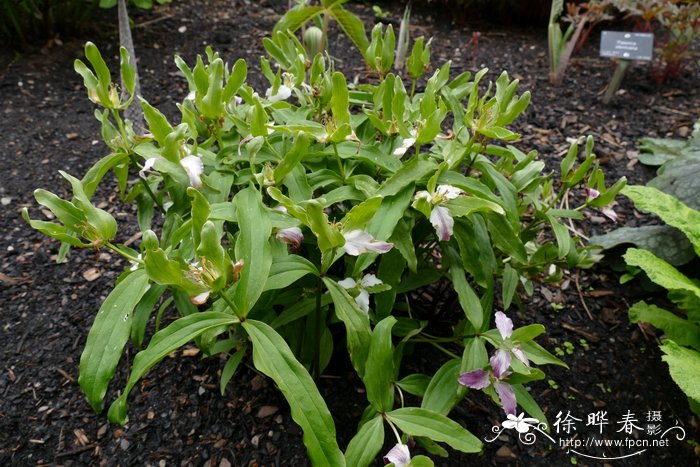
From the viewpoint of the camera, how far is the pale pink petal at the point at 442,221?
3.39 ft

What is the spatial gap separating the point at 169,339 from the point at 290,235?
0.29m

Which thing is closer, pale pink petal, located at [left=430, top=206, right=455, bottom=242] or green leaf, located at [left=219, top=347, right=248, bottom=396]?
pale pink petal, located at [left=430, top=206, right=455, bottom=242]

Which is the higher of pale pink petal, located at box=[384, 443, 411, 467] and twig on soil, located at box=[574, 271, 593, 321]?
pale pink petal, located at box=[384, 443, 411, 467]

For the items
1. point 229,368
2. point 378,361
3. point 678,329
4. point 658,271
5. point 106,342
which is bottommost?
point 678,329

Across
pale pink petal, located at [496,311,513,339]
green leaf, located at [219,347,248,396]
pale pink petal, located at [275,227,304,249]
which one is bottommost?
green leaf, located at [219,347,248,396]

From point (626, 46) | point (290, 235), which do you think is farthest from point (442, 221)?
point (626, 46)

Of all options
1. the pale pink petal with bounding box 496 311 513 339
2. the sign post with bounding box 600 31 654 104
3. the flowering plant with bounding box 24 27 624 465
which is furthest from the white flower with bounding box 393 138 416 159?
the sign post with bounding box 600 31 654 104

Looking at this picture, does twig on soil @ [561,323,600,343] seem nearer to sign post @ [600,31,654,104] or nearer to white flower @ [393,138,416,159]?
white flower @ [393,138,416,159]

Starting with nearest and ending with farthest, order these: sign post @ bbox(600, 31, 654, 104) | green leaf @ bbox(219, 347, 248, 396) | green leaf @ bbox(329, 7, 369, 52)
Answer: green leaf @ bbox(219, 347, 248, 396) < green leaf @ bbox(329, 7, 369, 52) < sign post @ bbox(600, 31, 654, 104)

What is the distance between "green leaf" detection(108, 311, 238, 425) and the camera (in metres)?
0.85

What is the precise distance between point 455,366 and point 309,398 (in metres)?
0.44

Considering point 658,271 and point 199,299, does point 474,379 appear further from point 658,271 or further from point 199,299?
point 658,271

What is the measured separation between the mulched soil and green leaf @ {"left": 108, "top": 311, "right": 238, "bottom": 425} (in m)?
0.53

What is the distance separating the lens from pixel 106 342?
91cm
